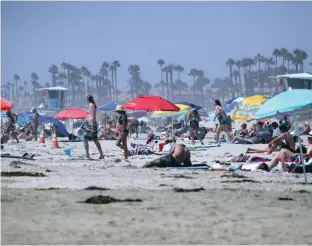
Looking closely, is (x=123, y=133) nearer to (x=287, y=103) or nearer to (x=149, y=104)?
(x=149, y=104)

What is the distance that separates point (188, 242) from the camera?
6480 mm

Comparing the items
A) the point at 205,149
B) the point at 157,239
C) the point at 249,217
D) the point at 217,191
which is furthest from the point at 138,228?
the point at 205,149

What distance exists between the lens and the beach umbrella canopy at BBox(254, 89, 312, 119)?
11.5 m

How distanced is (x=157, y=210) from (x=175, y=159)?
6.33m

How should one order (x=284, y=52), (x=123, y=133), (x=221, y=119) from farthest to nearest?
(x=284, y=52) → (x=221, y=119) → (x=123, y=133)

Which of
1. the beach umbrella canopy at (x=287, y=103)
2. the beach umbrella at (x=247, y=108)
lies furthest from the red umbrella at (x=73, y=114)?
the beach umbrella canopy at (x=287, y=103)

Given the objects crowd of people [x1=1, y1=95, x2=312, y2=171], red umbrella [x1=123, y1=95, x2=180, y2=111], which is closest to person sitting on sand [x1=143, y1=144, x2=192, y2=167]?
crowd of people [x1=1, y1=95, x2=312, y2=171]

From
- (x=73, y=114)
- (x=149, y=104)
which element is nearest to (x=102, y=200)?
(x=149, y=104)

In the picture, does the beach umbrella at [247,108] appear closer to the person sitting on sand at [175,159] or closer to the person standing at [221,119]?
the person standing at [221,119]

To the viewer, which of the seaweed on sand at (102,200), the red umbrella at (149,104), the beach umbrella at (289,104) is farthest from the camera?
the red umbrella at (149,104)

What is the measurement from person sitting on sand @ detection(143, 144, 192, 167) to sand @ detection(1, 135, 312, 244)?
174 centimetres

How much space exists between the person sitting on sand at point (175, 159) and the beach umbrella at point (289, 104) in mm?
2741

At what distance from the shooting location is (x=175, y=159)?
14367mm

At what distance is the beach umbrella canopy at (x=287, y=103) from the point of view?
37.8 ft
